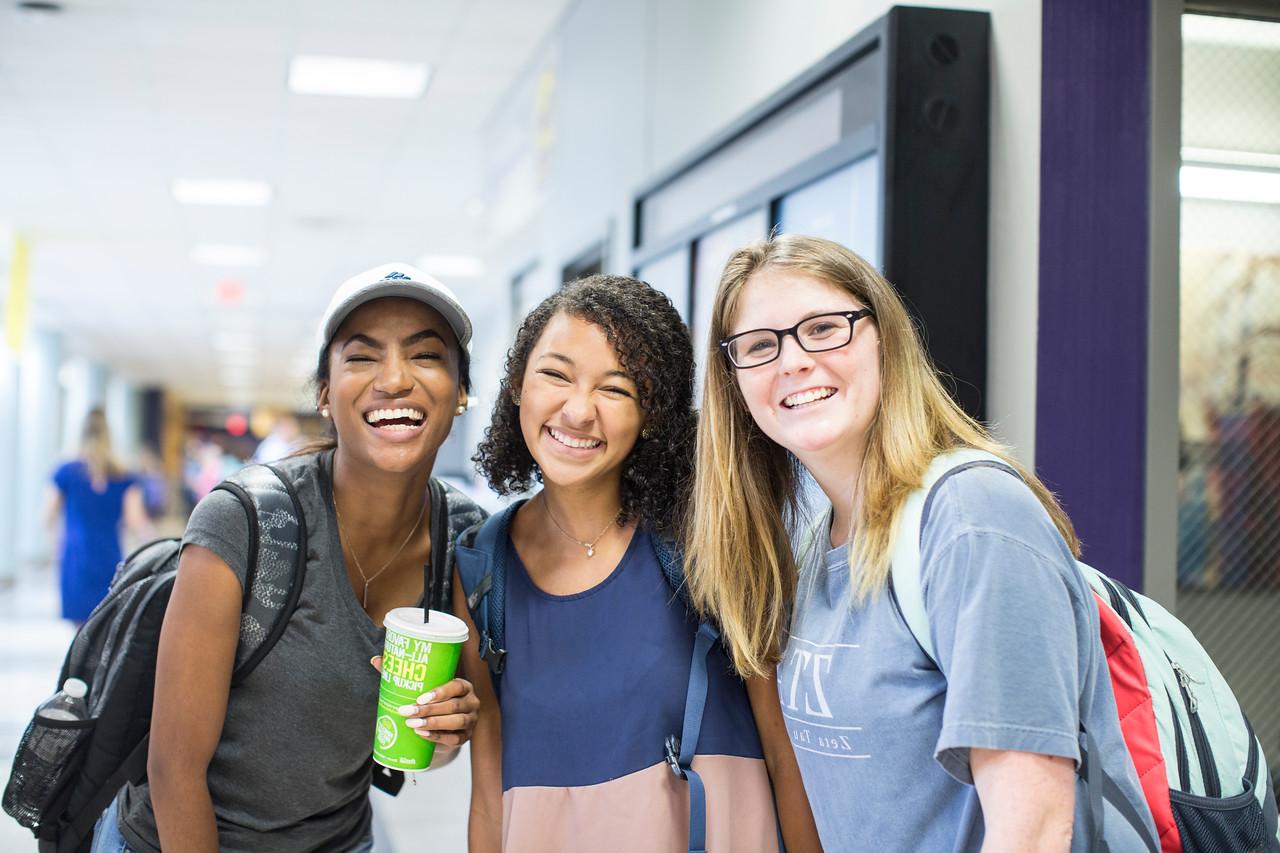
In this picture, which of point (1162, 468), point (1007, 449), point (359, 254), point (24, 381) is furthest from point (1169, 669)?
point (24, 381)

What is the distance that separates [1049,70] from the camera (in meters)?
1.96

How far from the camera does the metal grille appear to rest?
6.99ft

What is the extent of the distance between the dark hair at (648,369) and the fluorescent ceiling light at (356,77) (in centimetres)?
459

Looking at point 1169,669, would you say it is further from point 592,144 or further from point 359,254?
point 359,254

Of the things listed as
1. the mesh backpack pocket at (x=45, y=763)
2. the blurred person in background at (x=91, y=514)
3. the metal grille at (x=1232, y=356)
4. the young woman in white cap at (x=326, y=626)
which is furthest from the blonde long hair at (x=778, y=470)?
the blurred person in background at (x=91, y=514)

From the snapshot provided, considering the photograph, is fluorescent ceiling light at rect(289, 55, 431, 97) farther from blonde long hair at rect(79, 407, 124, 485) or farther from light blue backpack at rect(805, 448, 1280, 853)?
light blue backpack at rect(805, 448, 1280, 853)

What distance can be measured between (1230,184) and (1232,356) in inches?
14.1

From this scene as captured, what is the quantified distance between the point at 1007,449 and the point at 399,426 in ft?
3.28

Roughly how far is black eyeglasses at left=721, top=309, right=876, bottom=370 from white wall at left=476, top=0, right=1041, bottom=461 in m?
0.63

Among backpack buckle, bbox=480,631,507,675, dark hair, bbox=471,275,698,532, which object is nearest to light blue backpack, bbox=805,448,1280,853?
dark hair, bbox=471,275,698,532

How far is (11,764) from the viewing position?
2508mm

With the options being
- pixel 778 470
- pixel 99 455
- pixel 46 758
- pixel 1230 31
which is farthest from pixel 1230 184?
pixel 99 455

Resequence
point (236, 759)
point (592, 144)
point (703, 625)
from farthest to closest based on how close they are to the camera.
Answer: point (592, 144) < point (236, 759) < point (703, 625)

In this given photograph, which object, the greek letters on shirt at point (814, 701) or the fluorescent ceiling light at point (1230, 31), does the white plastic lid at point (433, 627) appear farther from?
the fluorescent ceiling light at point (1230, 31)
